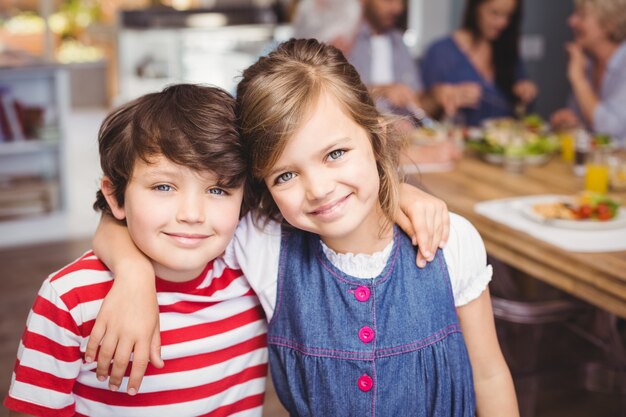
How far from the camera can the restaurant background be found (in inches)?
189

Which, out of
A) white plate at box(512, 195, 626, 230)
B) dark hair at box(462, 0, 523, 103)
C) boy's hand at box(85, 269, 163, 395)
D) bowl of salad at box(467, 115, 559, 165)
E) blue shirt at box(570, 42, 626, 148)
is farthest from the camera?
dark hair at box(462, 0, 523, 103)

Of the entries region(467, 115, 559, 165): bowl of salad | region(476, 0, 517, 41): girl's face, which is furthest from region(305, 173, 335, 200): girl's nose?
region(476, 0, 517, 41): girl's face

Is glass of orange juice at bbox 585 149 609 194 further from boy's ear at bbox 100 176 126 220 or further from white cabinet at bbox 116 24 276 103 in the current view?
white cabinet at bbox 116 24 276 103

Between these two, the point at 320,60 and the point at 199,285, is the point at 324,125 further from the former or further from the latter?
the point at 199,285

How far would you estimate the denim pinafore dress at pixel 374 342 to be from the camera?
4.12 feet

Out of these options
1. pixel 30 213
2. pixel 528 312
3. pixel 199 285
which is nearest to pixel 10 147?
pixel 30 213

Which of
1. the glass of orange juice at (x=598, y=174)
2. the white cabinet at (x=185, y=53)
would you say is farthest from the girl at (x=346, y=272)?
the white cabinet at (x=185, y=53)

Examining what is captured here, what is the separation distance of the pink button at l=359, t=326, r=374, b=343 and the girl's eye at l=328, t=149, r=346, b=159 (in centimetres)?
28

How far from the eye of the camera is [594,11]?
3.44 meters

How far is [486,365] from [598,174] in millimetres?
1474

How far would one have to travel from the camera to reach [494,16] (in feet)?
12.3

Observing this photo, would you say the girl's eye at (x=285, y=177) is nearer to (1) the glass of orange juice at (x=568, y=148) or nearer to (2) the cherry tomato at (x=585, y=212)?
(2) the cherry tomato at (x=585, y=212)

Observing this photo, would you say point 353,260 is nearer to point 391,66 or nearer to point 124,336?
point 124,336

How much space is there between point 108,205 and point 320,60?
0.45m
